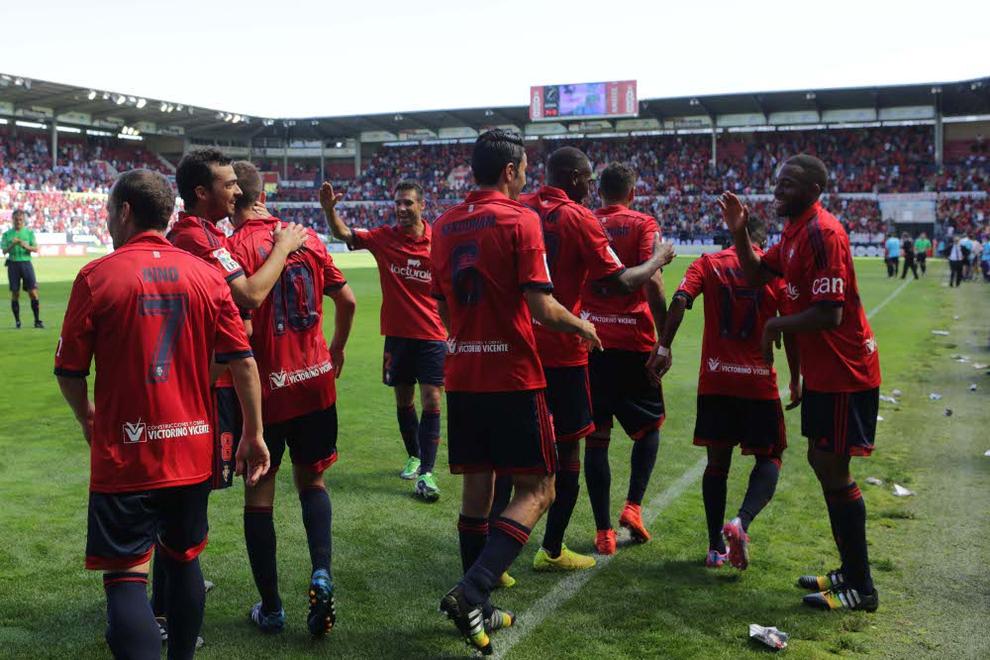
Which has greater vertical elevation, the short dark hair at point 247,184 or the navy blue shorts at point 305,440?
the short dark hair at point 247,184

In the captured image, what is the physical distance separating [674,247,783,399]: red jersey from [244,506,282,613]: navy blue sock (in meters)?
2.58

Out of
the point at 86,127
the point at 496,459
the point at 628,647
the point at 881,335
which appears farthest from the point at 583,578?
the point at 86,127

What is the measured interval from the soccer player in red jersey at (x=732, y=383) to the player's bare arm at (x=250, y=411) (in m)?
2.58

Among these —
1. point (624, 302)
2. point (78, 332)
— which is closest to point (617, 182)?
point (624, 302)

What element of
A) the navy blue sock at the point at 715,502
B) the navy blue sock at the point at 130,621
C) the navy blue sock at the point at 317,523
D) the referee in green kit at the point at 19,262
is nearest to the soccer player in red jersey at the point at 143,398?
the navy blue sock at the point at 130,621

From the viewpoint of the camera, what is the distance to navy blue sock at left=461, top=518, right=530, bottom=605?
3.86 m

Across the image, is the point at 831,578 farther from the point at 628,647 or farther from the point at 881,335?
the point at 881,335

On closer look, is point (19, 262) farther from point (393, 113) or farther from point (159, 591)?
point (393, 113)

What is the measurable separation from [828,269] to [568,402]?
1.45 metres

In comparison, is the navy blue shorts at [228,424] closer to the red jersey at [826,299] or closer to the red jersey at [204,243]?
the red jersey at [204,243]

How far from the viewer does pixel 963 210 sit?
170 feet

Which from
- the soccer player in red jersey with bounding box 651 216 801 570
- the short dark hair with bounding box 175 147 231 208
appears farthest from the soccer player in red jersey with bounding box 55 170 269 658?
the soccer player in red jersey with bounding box 651 216 801 570

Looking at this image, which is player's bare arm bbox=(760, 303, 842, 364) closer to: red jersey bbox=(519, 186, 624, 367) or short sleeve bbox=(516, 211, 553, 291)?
red jersey bbox=(519, 186, 624, 367)

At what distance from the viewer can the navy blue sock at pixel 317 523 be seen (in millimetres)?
4363
